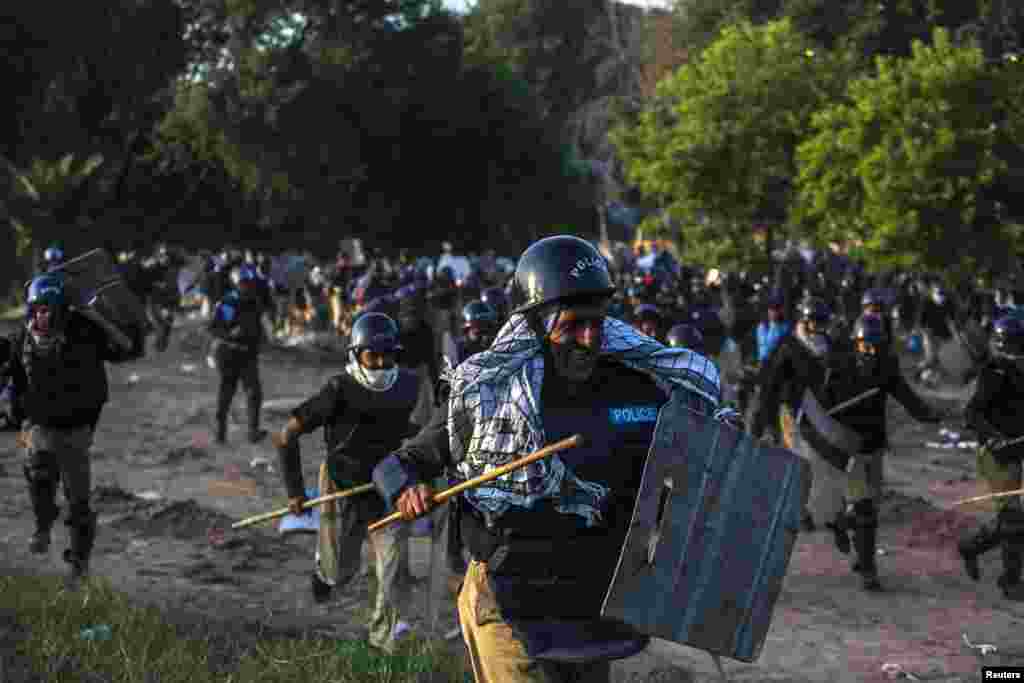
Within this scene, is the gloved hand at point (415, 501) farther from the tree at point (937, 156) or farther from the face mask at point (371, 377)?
the tree at point (937, 156)

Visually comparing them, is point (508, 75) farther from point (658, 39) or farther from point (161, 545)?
point (161, 545)

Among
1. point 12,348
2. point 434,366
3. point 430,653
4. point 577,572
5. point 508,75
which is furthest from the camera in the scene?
point 508,75

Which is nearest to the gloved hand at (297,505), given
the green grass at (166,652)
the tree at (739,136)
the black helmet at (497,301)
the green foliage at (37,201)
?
the green grass at (166,652)

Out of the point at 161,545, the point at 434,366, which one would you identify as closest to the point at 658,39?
the point at 434,366

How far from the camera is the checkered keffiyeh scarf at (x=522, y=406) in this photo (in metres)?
3.69

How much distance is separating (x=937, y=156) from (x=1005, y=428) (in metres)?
15.7

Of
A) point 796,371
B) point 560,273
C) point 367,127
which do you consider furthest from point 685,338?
point 367,127

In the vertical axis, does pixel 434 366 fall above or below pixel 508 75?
below

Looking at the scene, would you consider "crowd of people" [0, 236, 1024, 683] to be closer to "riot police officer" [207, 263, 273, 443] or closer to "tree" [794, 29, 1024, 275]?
"riot police officer" [207, 263, 273, 443]

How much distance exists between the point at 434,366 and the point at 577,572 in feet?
34.2

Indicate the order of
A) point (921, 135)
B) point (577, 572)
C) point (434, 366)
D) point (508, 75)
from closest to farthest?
point (577, 572), point (434, 366), point (921, 135), point (508, 75)

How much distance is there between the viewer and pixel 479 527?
3.83 metres

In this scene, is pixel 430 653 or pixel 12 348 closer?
pixel 430 653

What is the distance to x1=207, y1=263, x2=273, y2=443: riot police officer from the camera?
46.4 ft
